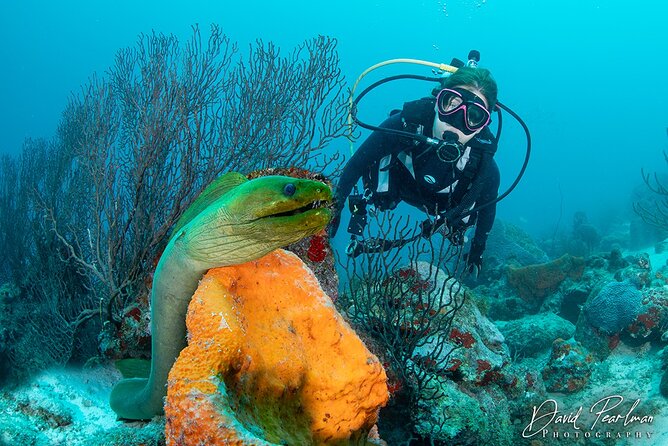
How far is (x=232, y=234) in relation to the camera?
→ 5.58 feet

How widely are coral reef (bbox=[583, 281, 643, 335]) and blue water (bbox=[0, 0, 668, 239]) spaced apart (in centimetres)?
5857

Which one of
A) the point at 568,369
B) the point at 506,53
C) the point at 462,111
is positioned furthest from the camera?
the point at 506,53

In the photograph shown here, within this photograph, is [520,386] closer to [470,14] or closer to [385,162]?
[385,162]

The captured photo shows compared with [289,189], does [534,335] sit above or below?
below

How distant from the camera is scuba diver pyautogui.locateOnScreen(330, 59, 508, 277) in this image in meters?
5.64

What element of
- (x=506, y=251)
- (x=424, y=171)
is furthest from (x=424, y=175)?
(x=506, y=251)

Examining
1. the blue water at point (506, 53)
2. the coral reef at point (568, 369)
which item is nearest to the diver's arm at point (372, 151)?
the coral reef at point (568, 369)

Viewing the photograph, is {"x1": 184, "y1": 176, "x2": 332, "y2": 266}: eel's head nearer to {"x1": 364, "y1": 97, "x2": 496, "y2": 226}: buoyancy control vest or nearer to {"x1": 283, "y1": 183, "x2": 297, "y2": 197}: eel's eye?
{"x1": 283, "y1": 183, "x2": 297, "y2": 197}: eel's eye

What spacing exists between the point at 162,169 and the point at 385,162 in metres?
3.18

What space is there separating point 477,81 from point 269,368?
5.49m

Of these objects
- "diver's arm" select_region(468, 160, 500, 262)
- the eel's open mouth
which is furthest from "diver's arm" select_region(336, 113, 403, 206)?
the eel's open mouth

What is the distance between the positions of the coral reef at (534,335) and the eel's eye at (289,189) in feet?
20.4

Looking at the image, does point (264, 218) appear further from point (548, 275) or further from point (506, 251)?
point (506, 251)

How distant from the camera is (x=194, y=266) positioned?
1853mm
